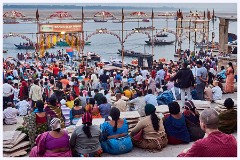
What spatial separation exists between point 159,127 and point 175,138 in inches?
17.1

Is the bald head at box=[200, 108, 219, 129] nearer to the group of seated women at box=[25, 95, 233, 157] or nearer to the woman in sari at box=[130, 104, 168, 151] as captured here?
the group of seated women at box=[25, 95, 233, 157]

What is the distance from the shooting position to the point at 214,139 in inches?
149

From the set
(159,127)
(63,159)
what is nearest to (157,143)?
(159,127)

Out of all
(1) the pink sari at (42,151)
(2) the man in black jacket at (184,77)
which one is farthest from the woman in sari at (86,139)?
(2) the man in black jacket at (184,77)

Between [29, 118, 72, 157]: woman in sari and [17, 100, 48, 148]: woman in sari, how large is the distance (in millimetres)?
947

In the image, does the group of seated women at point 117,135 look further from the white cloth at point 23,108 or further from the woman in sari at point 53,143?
the white cloth at point 23,108

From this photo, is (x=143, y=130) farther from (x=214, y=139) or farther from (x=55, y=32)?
(x=55, y=32)

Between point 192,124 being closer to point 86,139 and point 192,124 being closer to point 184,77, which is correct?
point 86,139

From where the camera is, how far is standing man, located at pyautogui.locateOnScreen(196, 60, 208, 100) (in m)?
9.89

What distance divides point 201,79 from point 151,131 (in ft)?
13.1

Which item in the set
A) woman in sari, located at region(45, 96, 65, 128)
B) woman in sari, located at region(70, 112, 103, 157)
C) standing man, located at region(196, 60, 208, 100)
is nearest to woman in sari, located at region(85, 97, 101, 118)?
woman in sari, located at region(45, 96, 65, 128)

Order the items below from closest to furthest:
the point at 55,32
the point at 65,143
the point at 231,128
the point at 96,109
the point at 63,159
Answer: the point at 63,159, the point at 65,143, the point at 231,128, the point at 96,109, the point at 55,32

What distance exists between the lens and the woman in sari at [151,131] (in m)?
6.28

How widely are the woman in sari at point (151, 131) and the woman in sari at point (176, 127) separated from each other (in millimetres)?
180
